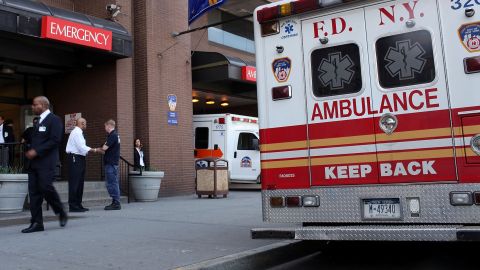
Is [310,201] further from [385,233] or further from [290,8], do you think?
[290,8]

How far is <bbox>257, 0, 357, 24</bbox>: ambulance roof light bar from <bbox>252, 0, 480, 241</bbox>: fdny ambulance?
13 millimetres

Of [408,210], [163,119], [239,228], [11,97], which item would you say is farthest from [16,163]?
[408,210]

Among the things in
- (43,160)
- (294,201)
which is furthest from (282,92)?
(43,160)

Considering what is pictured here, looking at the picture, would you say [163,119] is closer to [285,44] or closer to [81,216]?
[81,216]

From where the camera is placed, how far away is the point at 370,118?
5418mm

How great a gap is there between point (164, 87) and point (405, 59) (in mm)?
10148

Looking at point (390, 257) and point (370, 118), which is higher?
point (370, 118)

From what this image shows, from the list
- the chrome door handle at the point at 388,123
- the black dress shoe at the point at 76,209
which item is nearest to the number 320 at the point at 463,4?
the chrome door handle at the point at 388,123

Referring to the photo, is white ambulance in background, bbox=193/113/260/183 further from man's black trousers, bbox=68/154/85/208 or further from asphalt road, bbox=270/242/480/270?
asphalt road, bbox=270/242/480/270

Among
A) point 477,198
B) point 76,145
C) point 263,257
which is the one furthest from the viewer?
point 76,145

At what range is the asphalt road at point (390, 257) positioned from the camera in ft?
19.9

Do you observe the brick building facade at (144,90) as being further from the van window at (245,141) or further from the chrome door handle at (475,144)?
the chrome door handle at (475,144)

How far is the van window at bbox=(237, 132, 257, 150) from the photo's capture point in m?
17.8

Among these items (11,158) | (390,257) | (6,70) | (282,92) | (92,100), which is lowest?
→ (390,257)
